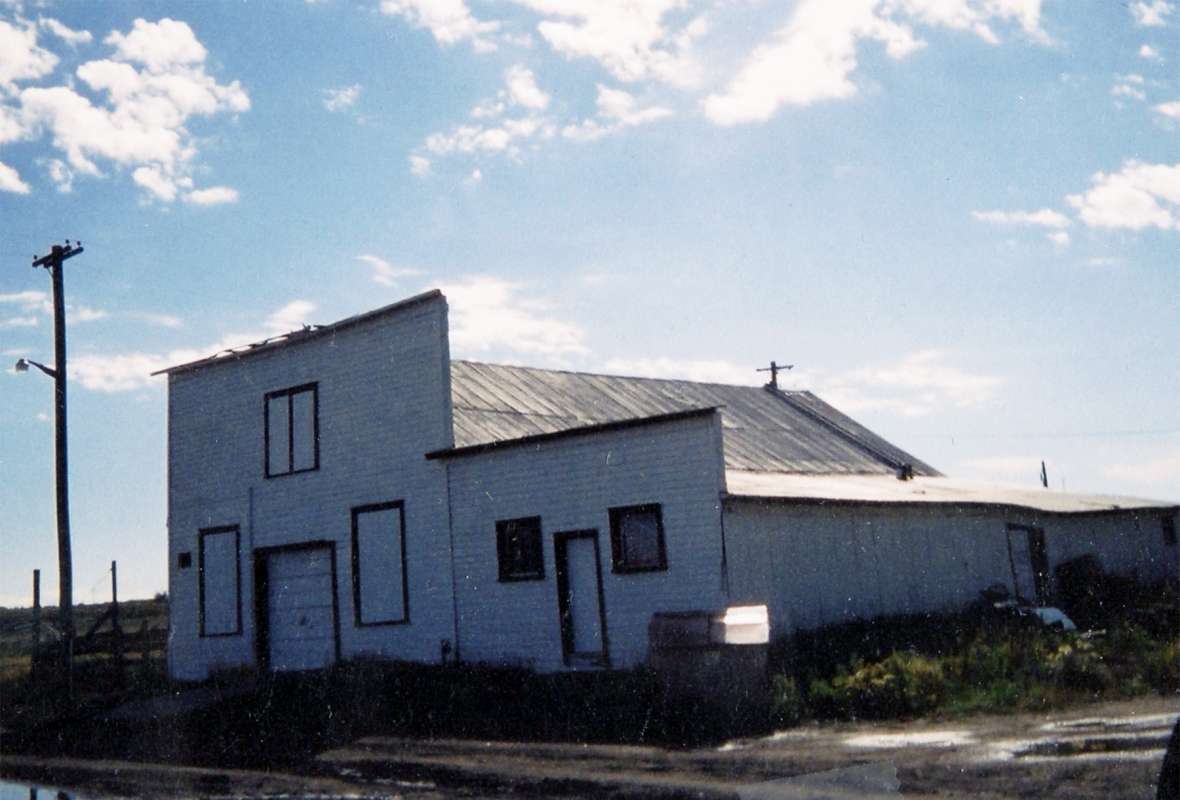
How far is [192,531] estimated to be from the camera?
970 inches

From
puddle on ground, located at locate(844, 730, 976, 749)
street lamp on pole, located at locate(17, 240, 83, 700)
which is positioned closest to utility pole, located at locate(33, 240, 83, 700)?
street lamp on pole, located at locate(17, 240, 83, 700)

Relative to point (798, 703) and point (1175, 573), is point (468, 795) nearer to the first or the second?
point (798, 703)

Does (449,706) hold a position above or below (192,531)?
below

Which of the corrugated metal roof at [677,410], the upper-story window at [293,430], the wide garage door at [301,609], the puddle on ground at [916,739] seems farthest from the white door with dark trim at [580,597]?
the upper-story window at [293,430]

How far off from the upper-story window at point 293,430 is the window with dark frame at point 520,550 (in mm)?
5277

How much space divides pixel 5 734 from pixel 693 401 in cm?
1752

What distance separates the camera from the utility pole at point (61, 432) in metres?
22.7

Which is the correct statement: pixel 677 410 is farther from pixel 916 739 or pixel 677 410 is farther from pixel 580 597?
pixel 916 739

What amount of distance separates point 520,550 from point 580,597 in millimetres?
1473

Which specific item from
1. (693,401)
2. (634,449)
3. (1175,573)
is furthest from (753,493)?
(1175,573)

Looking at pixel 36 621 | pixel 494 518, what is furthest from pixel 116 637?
pixel 494 518

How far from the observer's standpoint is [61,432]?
77.9ft

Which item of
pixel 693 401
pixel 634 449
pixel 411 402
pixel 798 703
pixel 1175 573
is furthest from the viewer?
pixel 1175 573

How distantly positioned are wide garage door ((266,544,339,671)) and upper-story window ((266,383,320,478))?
69.7 inches
